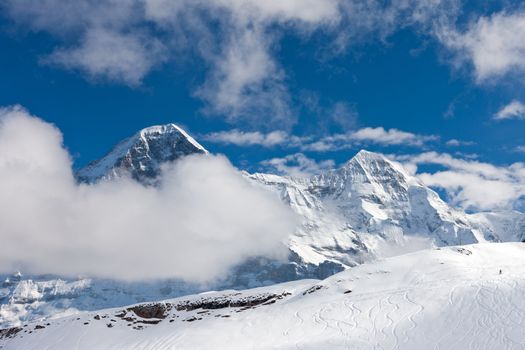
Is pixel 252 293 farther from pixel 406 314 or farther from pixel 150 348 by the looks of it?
pixel 406 314

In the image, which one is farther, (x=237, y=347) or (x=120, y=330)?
(x=120, y=330)

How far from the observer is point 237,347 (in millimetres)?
60844

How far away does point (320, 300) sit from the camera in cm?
7325

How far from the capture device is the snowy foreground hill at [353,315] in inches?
2083

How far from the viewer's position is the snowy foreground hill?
5291 cm

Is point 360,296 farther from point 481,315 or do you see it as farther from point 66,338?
point 66,338

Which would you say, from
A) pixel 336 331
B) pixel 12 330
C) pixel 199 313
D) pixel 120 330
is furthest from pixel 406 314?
pixel 12 330

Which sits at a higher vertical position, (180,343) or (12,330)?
(12,330)

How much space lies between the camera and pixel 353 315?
208 feet

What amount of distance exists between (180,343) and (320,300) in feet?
59.9

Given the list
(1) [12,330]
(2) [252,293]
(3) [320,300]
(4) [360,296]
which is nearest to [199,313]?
(2) [252,293]

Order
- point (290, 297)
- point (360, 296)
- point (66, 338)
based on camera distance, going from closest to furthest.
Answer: point (360, 296) < point (66, 338) < point (290, 297)

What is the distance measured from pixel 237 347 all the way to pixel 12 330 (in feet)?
Result: 141

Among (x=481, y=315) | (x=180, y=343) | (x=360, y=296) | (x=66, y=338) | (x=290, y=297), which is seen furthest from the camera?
(x=290, y=297)
